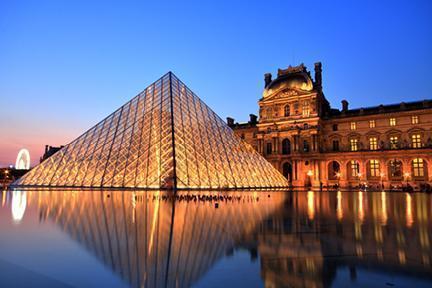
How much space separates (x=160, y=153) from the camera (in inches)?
788

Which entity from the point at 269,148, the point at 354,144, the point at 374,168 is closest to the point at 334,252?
the point at 374,168

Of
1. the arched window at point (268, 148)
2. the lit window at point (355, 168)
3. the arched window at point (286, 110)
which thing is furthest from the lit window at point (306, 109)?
the lit window at point (355, 168)

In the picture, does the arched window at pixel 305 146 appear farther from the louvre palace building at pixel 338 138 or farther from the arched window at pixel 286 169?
the arched window at pixel 286 169

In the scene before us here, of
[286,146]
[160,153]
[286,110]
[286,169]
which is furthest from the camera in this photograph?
[286,169]

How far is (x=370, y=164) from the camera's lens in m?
40.4

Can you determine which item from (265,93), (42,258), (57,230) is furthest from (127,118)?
(265,93)

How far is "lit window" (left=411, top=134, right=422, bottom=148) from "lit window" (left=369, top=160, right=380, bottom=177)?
14.6ft

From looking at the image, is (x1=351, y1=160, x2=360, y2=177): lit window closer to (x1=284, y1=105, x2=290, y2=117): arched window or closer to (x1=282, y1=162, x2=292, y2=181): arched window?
(x1=282, y1=162, x2=292, y2=181): arched window

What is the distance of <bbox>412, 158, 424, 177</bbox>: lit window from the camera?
1457 inches

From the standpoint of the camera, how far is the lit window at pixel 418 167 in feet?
121

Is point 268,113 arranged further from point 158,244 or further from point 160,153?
point 158,244

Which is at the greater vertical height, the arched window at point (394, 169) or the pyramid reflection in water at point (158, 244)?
the arched window at point (394, 169)

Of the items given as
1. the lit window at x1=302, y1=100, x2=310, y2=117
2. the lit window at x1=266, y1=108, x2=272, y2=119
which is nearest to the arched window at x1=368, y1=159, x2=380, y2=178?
the lit window at x1=302, y1=100, x2=310, y2=117

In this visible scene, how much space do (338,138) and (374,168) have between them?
229 inches
